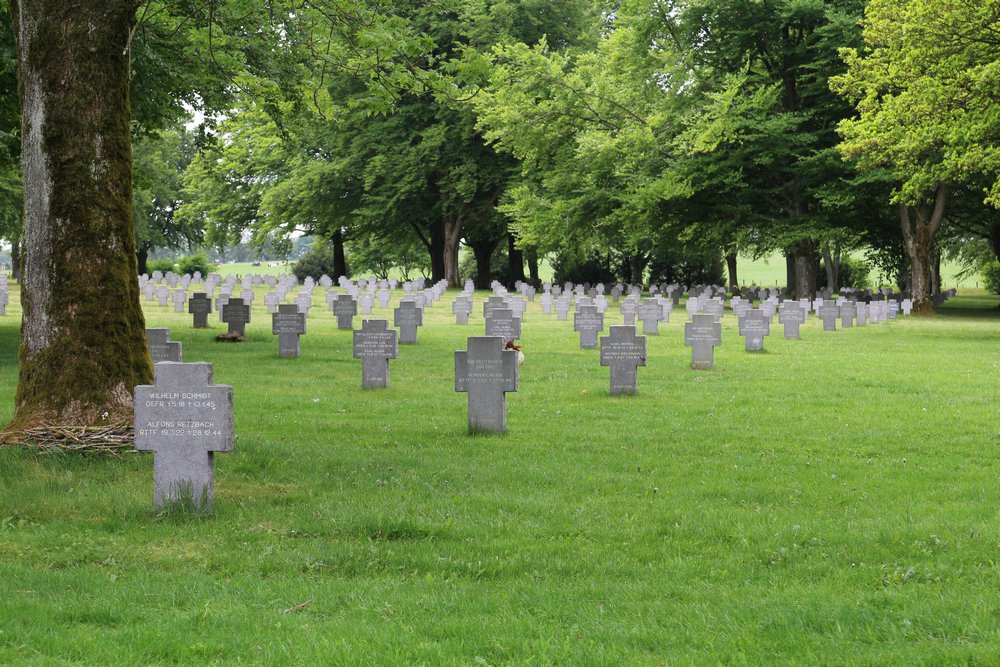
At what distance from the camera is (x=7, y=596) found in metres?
5.62

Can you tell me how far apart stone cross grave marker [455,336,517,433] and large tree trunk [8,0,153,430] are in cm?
359

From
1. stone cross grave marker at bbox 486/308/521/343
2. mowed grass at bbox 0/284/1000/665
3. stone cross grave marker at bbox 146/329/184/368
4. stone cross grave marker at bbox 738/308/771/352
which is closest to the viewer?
mowed grass at bbox 0/284/1000/665

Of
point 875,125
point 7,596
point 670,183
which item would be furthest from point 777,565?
point 670,183

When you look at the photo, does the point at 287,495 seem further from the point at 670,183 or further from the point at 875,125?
the point at 670,183

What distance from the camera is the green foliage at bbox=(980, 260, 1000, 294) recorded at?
240 ft

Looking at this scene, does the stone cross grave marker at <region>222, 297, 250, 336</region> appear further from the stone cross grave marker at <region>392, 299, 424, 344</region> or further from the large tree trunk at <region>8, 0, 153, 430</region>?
the large tree trunk at <region>8, 0, 153, 430</region>

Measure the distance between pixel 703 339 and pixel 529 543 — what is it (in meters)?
12.4

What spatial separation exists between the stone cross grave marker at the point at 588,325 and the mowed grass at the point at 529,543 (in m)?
9.64

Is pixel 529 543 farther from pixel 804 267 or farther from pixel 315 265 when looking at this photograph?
pixel 315 265

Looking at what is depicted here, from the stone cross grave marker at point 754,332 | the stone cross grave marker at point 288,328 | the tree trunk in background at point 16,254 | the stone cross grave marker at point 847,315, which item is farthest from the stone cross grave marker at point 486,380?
the tree trunk in background at point 16,254

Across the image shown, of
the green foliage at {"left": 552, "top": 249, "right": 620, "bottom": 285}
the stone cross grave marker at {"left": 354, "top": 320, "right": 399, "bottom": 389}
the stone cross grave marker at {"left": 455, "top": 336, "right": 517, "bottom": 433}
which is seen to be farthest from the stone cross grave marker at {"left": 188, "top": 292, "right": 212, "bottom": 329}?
the green foliage at {"left": 552, "top": 249, "right": 620, "bottom": 285}

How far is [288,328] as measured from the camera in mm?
19875

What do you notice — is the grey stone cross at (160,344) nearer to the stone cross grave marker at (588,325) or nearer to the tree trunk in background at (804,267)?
the stone cross grave marker at (588,325)

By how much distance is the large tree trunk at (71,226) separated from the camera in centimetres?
900
